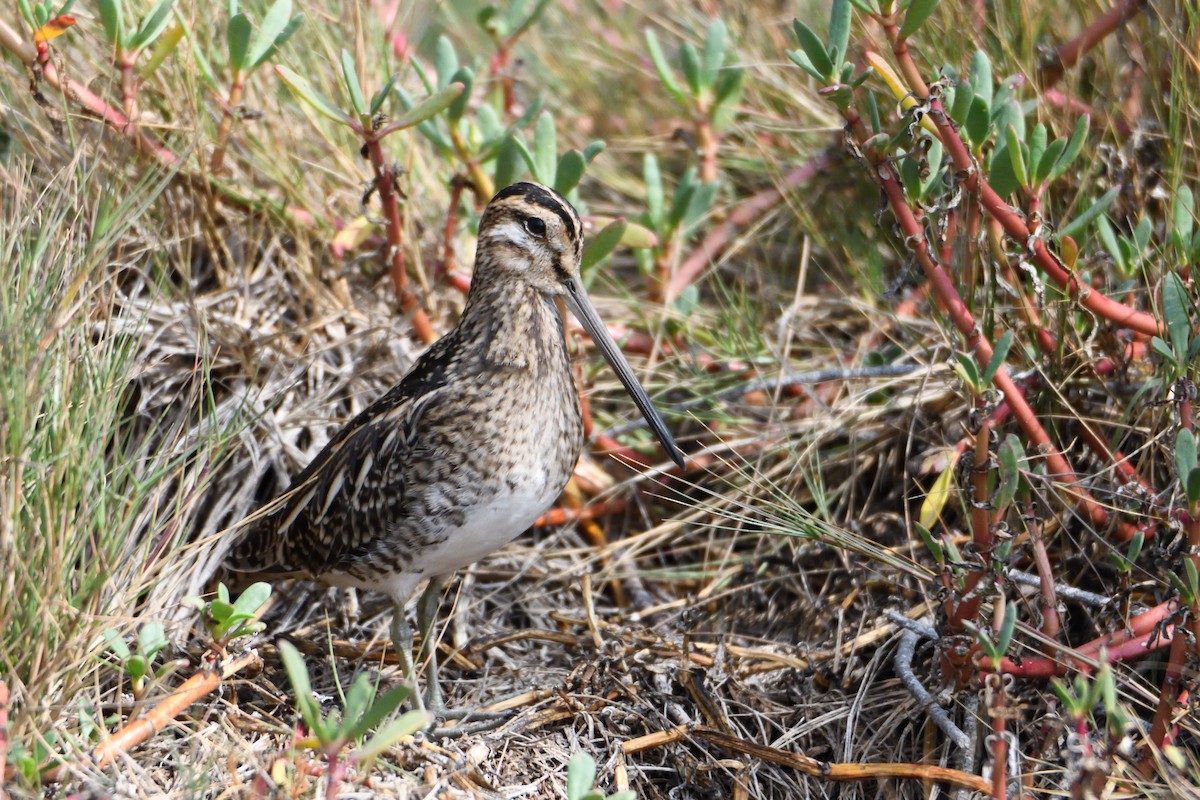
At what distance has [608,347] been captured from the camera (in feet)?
10.5

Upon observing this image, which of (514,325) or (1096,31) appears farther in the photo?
(1096,31)

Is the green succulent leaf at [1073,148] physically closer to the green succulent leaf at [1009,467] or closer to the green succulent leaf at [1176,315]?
the green succulent leaf at [1176,315]

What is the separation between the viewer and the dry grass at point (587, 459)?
244 cm

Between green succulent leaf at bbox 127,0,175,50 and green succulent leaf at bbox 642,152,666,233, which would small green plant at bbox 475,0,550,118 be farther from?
green succulent leaf at bbox 127,0,175,50

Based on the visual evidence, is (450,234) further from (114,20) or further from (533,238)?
(114,20)

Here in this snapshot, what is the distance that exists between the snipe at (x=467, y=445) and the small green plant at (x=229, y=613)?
1.06ft

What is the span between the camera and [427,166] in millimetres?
4125

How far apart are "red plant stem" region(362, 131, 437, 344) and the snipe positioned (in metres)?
0.31

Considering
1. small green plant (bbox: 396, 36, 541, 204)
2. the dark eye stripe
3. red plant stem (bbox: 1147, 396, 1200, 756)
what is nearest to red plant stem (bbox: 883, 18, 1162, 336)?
red plant stem (bbox: 1147, 396, 1200, 756)

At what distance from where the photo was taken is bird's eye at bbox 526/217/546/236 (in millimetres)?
3023

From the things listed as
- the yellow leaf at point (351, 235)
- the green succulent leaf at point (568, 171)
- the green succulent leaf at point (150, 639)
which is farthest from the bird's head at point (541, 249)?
the green succulent leaf at point (150, 639)

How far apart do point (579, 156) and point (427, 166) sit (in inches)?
38.5

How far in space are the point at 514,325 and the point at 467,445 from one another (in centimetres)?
34

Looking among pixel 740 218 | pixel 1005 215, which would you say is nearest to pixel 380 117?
pixel 740 218
